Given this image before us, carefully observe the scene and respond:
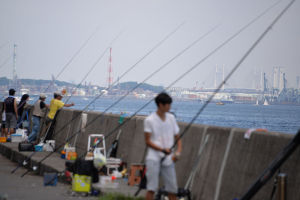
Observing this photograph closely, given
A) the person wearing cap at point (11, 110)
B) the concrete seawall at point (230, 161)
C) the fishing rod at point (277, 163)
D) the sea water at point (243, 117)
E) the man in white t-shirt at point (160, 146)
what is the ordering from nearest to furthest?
the fishing rod at point (277, 163), the concrete seawall at point (230, 161), the man in white t-shirt at point (160, 146), the person wearing cap at point (11, 110), the sea water at point (243, 117)

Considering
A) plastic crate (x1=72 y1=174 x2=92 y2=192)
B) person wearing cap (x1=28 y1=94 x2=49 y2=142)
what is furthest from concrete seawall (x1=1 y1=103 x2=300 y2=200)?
person wearing cap (x1=28 y1=94 x2=49 y2=142)

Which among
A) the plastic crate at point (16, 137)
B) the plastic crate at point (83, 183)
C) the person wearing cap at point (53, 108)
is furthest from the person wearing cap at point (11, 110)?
the plastic crate at point (83, 183)

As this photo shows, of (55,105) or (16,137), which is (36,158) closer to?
(55,105)

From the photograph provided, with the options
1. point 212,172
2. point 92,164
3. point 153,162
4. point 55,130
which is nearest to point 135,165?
point 92,164

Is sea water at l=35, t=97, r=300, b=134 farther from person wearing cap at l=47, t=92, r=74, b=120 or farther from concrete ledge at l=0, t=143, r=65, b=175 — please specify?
person wearing cap at l=47, t=92, r=74, b=120

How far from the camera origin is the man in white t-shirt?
22.2 ft

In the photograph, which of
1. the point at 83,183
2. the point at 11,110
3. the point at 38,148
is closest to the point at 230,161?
Answer: the point at 83,183

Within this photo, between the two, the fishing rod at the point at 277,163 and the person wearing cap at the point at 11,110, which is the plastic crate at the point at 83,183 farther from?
the person wearing cap at the point at 11,110

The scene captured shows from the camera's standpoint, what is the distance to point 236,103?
179500 mm

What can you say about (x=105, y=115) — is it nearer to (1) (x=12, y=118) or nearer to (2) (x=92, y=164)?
(2) (x=92, y=164)

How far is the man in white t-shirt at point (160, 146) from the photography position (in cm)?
678

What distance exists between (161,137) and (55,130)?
1011 cm

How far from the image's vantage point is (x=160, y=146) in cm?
684

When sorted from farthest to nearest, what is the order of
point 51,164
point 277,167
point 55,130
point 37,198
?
point 55,130 < point 51,164 < point 37,198 < point 277,167
